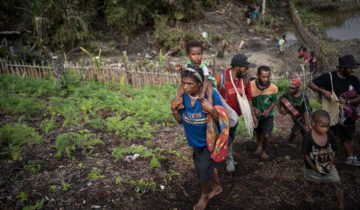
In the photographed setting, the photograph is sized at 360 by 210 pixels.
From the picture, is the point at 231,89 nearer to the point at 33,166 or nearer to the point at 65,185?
the point at 65,185

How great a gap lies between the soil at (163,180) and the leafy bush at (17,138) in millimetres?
154

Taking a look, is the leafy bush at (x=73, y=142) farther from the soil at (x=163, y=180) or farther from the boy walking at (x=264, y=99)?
the boy walking at (x=264, y=99)

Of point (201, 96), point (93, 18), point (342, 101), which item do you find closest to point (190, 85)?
point (201, 96)

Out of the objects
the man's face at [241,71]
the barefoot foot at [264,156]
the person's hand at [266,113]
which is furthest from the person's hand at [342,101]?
the man's face at [241,71]

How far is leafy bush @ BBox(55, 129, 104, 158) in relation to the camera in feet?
13.3

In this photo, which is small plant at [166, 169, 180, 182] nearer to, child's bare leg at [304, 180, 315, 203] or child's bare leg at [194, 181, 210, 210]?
child's bare leg at [194, 181, 210, 210]

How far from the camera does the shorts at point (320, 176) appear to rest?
9.38 ft

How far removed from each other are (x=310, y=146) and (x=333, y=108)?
53.4 inches

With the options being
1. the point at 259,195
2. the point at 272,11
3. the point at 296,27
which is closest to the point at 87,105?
the point at 259,195

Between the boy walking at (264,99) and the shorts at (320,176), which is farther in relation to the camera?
the boy walking at (264,99)

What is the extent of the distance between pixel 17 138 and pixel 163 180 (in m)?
2.75

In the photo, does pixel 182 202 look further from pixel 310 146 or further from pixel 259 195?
pixel 310 146

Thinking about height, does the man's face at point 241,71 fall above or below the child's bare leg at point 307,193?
above

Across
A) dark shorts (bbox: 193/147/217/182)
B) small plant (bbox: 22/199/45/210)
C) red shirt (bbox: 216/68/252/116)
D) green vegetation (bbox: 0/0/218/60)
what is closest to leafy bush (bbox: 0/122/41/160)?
small plant (bbox: 22/199/45/210)
